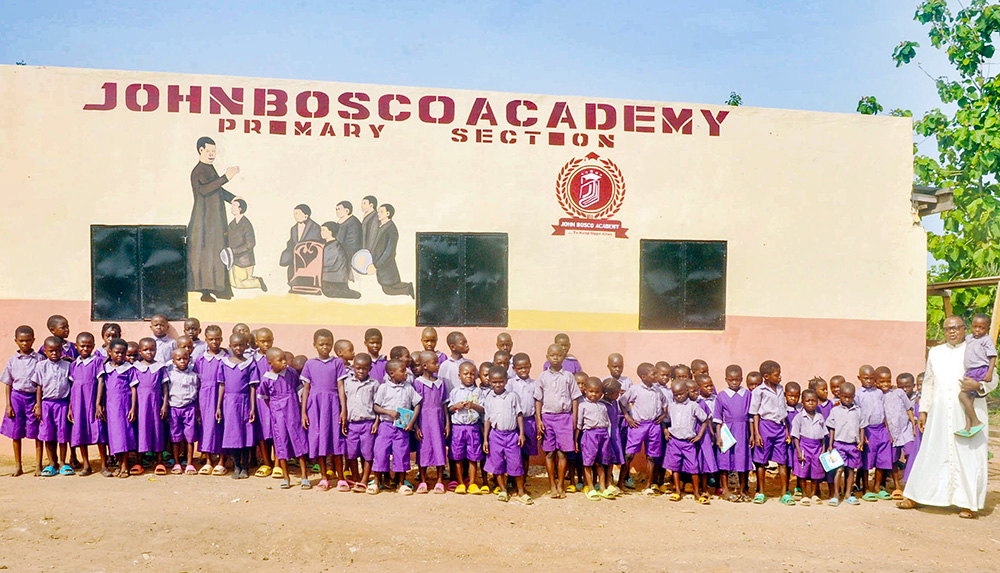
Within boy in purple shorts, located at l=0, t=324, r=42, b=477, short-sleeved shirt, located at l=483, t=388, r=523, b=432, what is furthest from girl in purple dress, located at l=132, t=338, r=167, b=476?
short-sleeved shirt, located at l=483, t=388, r=523, b=432

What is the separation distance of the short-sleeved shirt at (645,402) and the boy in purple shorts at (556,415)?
20.8 inches

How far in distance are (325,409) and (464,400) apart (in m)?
1.23

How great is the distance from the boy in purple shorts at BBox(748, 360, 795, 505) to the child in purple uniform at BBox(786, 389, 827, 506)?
98 millimetres

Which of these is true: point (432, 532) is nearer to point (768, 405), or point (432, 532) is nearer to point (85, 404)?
point (768, 405)

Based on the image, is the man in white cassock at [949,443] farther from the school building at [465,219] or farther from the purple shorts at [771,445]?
the school building at [465,219]

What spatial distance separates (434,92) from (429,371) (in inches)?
126

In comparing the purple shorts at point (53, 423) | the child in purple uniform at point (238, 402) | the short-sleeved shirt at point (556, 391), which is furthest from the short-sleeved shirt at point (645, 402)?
the purple shorts at point (53, 423)

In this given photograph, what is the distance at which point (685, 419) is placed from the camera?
7.64m

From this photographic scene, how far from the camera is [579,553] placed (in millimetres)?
6023

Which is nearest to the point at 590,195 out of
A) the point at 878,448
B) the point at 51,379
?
the point at 878,448

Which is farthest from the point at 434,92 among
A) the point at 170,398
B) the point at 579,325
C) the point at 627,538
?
the point at 627,538

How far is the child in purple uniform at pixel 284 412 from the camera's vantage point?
7535mm

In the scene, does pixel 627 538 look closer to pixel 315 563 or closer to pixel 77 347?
pixel 315 563

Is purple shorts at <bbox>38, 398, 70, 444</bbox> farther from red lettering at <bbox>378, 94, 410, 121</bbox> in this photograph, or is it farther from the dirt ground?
red lettering at <bbox>378, 94, 410, 121</bbox>
